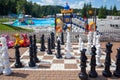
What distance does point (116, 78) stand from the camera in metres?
5.86

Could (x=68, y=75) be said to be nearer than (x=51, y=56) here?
Yes

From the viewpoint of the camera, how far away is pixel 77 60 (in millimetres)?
8023

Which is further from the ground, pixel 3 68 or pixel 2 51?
pixel 2 51

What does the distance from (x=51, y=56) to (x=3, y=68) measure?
8.91 feet

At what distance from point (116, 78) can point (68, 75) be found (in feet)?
5.01

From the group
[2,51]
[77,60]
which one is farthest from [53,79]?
[77,60]

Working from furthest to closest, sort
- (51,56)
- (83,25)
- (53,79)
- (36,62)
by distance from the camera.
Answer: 1. (83,25)
2. (51,56)
3. (36,62)
4. (53,79)

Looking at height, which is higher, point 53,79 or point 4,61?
point 4,61

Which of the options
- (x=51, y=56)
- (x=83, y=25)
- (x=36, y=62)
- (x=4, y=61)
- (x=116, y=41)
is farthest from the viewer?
(x=83, y=25)

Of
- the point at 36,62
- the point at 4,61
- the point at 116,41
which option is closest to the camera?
the point at 4,61

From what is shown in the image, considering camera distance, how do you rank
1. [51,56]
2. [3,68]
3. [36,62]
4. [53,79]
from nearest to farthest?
[53,79]
[3,68]
[36,62]
[51,56]

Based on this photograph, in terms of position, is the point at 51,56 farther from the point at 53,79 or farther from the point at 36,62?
the point at 53,79

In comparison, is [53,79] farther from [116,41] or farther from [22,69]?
[116,41]

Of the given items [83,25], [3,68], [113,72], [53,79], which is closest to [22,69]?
[3,68]
